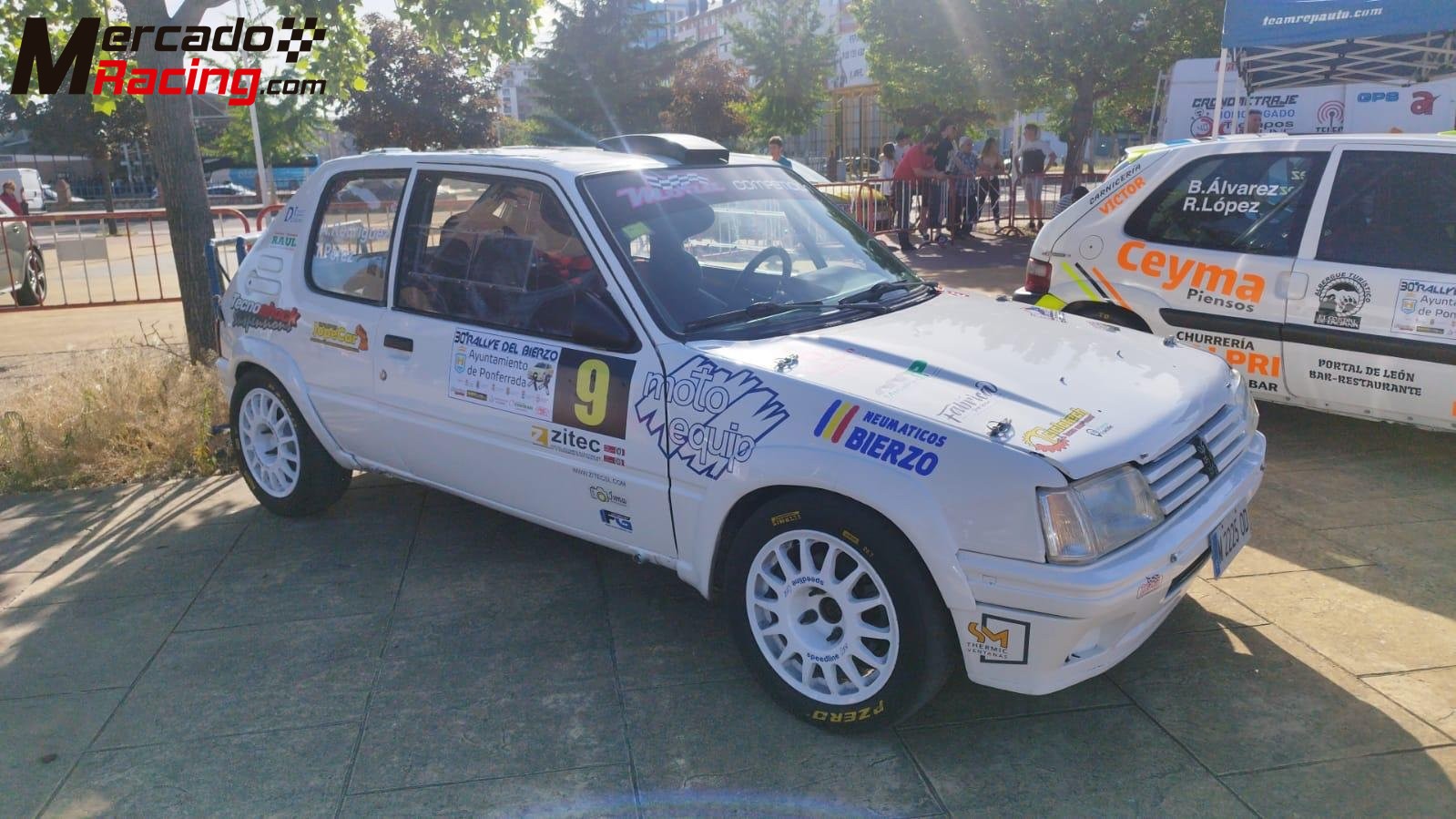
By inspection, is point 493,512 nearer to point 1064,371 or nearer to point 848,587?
point 848,587

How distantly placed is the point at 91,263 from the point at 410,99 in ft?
67.9

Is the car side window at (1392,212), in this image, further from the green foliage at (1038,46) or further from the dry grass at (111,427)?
the green foliage at (1038,46)

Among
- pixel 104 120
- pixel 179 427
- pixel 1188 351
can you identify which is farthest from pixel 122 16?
pixel 104 120

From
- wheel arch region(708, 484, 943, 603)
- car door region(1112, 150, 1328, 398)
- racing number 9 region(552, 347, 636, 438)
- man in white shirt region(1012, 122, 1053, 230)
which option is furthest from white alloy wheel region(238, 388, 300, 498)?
man in white shirt region(1012, 122, 1053, 230)

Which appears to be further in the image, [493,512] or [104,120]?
[104,120]

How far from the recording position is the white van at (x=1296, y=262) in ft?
17.2

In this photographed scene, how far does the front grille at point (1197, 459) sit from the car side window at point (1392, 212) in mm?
2250

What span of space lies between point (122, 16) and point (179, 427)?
4.41 metres

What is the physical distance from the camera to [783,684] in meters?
3.39

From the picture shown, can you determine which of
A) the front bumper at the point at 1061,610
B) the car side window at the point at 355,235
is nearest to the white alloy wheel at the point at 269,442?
the car side window at the point at 355,235

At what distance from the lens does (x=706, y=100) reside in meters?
39.9

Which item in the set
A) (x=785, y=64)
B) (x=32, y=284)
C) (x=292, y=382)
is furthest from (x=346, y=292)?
(x=785, y=64)

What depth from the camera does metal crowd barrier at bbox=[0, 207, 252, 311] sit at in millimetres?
12234
